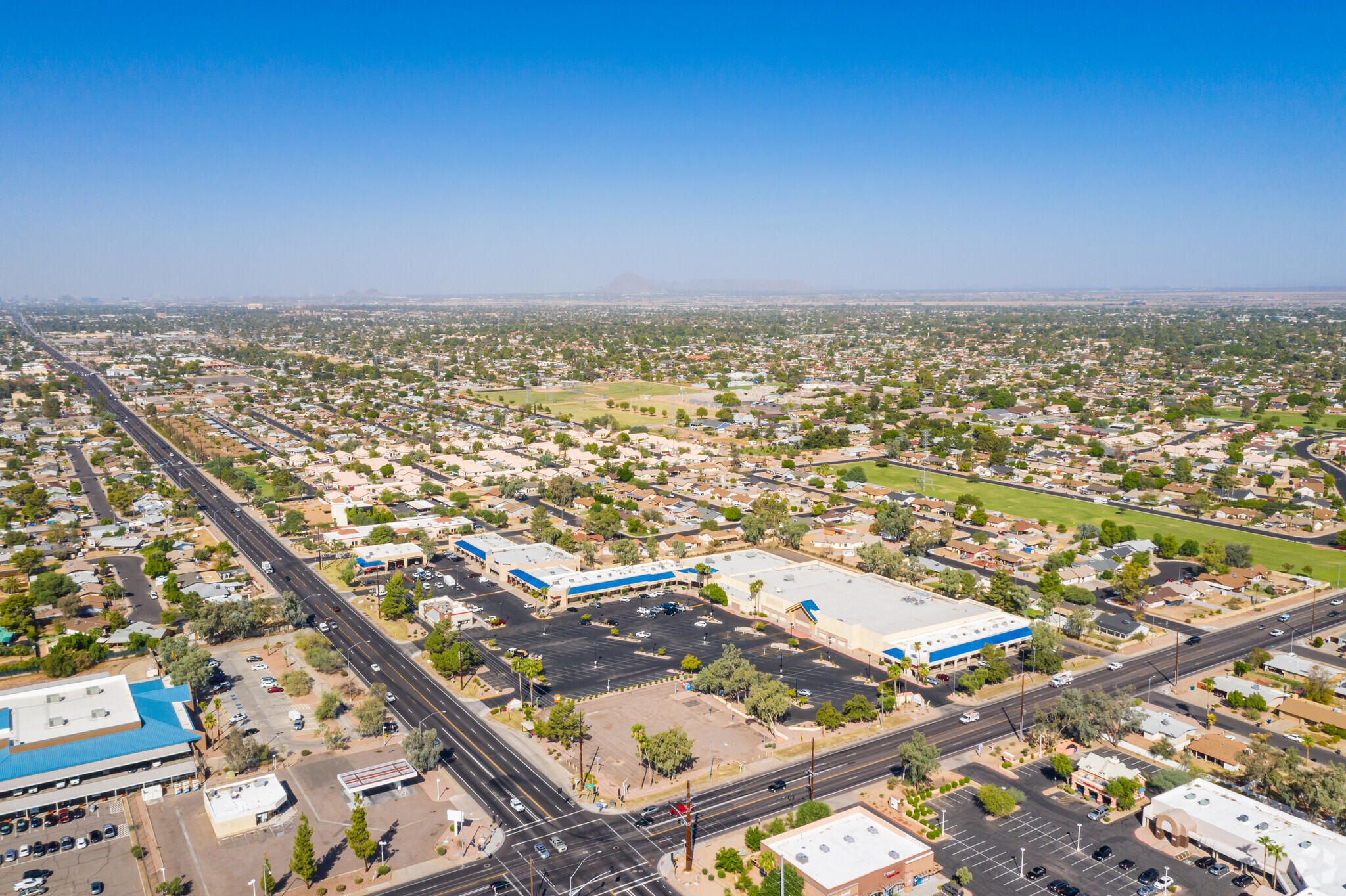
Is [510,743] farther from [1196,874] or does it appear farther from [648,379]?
[648,379]

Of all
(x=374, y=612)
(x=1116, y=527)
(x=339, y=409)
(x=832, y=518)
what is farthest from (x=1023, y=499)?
(x=339, y=409)

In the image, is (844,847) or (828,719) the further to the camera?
(828,719)

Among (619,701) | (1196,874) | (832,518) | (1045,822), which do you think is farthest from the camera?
(832,518)

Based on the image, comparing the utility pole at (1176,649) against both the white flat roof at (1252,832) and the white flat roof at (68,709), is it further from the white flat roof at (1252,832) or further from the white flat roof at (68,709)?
Answer: the white flat roof at (68,709)

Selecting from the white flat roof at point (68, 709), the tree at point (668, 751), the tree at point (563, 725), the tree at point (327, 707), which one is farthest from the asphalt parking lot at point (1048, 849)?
the white flat roof at point (68, 709)

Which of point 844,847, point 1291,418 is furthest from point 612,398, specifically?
point 844,847

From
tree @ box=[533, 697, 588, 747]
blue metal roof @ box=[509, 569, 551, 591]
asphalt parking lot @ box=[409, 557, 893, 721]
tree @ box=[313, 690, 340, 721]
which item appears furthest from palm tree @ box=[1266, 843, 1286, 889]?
blue metal roof @ box=[509, 569, 551, 591]

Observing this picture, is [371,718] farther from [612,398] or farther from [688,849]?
[612,398]
